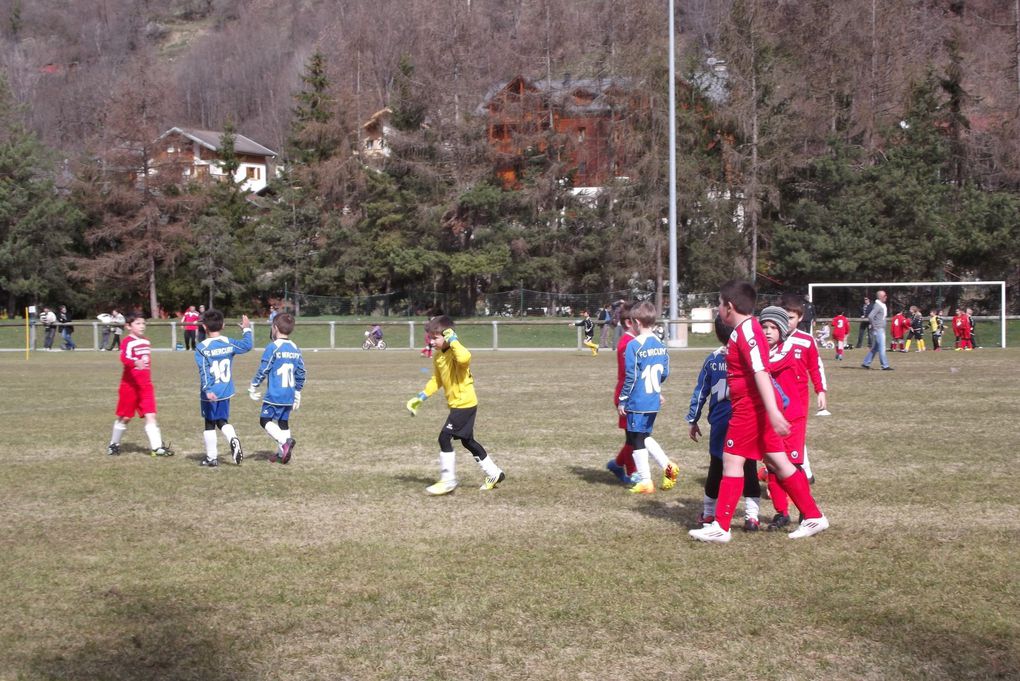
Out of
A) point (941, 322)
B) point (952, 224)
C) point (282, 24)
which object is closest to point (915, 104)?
point (952, 224)

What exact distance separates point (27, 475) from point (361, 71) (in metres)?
56.8

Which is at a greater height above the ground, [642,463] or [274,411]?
[274,411]

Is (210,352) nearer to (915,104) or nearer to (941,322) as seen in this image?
(941,322)

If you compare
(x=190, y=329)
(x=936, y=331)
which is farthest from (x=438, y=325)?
(x=190, y=329)

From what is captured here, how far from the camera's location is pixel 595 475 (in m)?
10.2

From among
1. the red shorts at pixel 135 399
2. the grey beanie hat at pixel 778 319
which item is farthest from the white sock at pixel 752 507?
the red shorts at pixel 135 399

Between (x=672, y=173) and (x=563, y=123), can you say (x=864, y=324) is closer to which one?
(x=672, y=173)

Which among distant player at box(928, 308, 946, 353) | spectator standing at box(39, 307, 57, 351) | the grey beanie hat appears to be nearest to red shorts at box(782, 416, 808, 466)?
the grey beanie hat

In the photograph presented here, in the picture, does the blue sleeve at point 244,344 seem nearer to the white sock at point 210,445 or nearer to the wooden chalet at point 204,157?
the white sock at point 210,445

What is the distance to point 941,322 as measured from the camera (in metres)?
36.4

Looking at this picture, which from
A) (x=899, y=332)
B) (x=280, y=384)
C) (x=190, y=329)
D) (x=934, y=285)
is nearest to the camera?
(x=280, y=384)

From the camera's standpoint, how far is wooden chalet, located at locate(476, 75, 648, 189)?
50.6 meters

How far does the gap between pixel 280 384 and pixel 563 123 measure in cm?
4243

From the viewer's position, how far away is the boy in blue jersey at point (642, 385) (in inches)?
362
